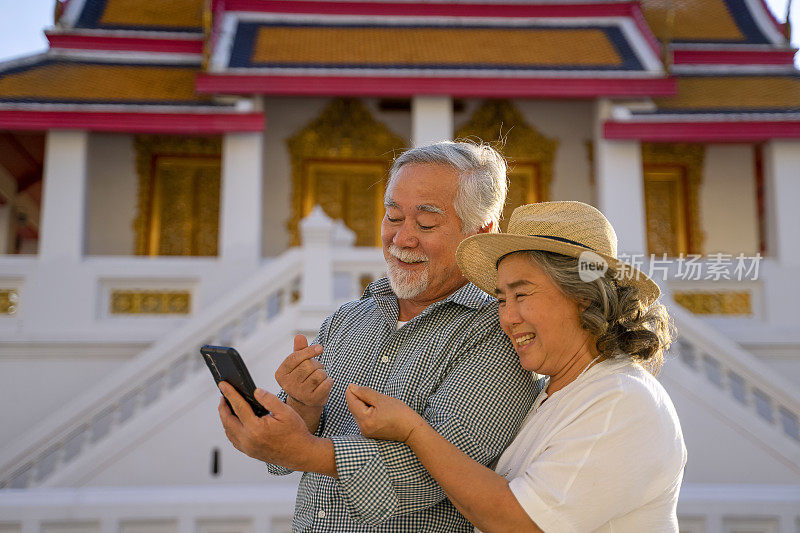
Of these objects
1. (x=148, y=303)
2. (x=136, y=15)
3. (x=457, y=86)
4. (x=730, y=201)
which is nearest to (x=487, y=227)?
(x=148, y=303)

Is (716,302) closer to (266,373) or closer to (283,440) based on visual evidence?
(266,373)

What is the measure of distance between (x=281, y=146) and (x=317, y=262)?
4051mm

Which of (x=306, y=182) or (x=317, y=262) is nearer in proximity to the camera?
(x=317, y=262)

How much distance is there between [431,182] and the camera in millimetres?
1952

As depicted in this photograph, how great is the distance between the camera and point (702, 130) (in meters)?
8.16

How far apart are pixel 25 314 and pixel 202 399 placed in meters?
3.01

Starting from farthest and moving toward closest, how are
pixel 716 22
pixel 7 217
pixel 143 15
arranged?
pixel 716 22 < pixel 7 217 < pixel 143 15

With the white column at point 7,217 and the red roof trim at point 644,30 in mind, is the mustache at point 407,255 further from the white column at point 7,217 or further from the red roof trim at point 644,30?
the white column at point 7,217


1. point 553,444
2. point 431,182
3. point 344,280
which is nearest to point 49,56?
point 344,280

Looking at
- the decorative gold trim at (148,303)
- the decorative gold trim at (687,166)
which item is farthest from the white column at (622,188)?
the decorative gold trim at (148,303)

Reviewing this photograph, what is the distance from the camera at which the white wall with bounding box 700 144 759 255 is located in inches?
380

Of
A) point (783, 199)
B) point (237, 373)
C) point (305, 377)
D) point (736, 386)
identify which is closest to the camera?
point (237, 373)

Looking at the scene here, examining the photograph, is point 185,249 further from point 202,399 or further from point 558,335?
point 558,335

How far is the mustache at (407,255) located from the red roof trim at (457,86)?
6.52 metres
